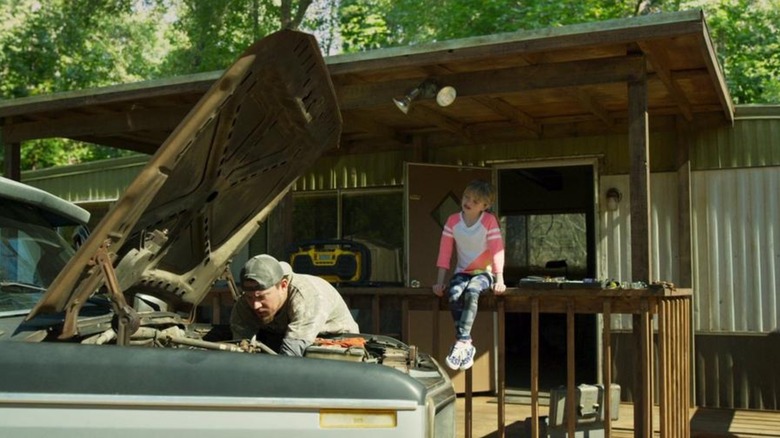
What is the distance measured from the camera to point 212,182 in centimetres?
341

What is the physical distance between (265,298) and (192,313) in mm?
394

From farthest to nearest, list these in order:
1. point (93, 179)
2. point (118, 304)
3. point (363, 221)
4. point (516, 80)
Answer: point (93, 179) < point (363, 221) < point (516, 80) < point (118, 304)

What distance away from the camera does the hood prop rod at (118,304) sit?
8.91 ft

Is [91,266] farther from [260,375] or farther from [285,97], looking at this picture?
[285,97]

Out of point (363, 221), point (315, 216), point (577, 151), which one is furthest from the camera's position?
point (315, 216)

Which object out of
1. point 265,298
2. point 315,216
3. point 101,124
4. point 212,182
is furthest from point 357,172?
point 212,182

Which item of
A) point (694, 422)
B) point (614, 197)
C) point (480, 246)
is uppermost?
point (614, 197)

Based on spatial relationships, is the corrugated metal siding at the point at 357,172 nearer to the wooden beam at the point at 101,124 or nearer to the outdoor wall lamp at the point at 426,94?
the wooden beam at the point at 101,124

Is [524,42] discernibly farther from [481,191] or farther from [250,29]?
[250,29]

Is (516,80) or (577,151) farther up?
(516,80)

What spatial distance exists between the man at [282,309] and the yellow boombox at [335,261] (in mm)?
2750

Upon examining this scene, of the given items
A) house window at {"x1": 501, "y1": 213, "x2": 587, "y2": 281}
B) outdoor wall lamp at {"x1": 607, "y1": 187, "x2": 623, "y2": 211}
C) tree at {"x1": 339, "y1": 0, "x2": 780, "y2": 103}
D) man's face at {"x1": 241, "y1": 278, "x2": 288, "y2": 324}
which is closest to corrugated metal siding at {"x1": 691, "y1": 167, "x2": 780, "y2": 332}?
outdoor wall lamp at {"x1": 607, "y1": 187, "x2": 623, "y2": 211}

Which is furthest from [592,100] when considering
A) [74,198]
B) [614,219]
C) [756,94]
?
[756,94]

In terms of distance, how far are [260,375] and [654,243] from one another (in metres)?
6.95
